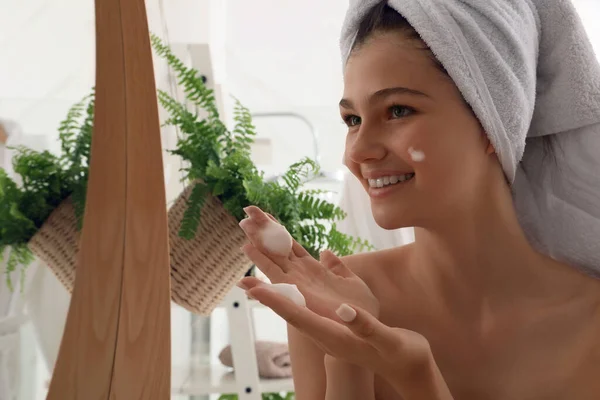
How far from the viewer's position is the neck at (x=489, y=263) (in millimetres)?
743

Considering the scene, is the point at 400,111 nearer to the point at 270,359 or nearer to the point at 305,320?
the point at 305,320

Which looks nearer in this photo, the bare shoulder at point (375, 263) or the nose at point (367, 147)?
the nose at point (367, 147)

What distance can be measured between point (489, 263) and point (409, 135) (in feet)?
0.63

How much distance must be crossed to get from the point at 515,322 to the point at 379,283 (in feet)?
0.51

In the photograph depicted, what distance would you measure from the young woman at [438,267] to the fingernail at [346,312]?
111mm

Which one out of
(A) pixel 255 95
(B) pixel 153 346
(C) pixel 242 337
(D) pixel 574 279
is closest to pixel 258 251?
(B) pixel 153 346

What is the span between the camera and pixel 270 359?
1602mm

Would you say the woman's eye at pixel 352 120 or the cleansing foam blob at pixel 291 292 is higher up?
the woman's eye at pixel 352 120

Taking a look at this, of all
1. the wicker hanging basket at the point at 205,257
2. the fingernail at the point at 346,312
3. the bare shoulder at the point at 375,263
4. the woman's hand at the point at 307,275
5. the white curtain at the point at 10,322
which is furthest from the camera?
the wicker hanging basket at the point at 205,257

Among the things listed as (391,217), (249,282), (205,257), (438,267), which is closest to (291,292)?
(249,282)

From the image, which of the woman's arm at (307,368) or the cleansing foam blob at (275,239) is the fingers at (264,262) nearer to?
the cleansing foam blob at (275,239)

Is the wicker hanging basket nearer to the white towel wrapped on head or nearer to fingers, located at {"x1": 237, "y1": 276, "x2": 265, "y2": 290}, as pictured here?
the white towel wrapped on head

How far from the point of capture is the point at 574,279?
0.77 meters

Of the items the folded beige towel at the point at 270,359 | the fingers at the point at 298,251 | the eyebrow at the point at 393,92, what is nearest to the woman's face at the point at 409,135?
the eyebrow at the point at 393,92
